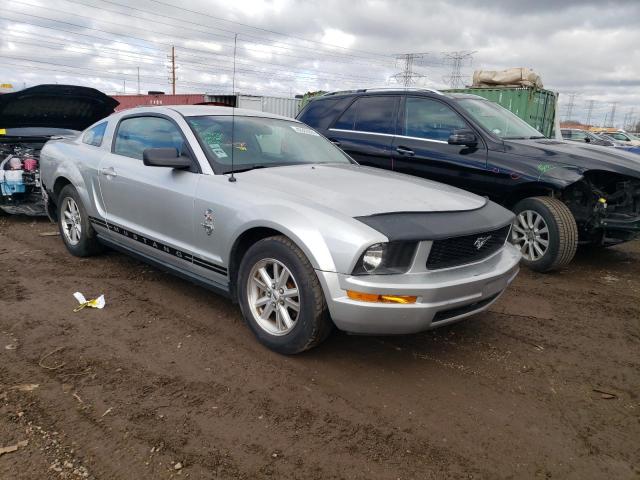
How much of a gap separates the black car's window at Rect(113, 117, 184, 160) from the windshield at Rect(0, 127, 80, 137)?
2.96m

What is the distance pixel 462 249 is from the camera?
3076 millimetres

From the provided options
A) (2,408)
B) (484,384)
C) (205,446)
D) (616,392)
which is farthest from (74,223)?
(616,392)

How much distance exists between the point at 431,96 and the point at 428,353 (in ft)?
12.2

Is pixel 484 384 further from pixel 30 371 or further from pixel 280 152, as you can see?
pixel 30 371

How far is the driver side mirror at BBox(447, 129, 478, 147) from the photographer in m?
5.46

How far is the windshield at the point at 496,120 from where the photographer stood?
582 cm

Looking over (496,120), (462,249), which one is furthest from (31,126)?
(462,249)

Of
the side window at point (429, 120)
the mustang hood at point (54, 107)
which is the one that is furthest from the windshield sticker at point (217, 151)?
the mustang hood at point (54, 107)

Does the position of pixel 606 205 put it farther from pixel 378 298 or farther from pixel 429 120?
pixel 378 298

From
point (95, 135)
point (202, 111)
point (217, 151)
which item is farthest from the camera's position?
point (95, 135)

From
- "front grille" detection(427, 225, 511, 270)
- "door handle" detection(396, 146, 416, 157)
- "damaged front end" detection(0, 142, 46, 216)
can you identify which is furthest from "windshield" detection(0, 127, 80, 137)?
"front grille" detection(427, 225, 511, 270)

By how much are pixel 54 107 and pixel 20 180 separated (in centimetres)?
109

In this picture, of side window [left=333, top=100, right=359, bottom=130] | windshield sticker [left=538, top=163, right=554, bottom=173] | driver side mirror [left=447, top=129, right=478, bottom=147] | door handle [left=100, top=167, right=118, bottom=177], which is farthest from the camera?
side window [left=333, top=100, right=359, bottom=130]

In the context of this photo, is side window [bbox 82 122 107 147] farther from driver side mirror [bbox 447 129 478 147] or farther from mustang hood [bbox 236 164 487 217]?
driver side mirror [bbox 447 129 478 147]
